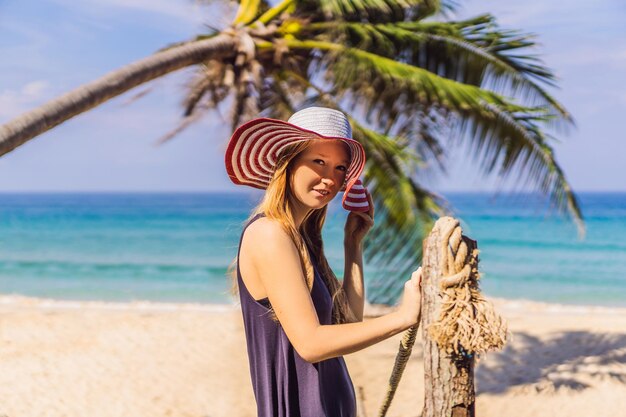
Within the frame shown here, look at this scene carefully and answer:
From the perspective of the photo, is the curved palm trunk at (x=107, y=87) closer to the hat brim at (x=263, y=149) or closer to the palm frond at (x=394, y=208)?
the palm frond at (x=394, y=208)

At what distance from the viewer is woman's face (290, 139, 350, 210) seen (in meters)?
1.89

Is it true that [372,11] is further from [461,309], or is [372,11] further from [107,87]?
[461,309]

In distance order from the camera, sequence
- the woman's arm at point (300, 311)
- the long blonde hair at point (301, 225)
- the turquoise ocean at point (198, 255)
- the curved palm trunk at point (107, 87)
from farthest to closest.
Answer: the turquoise ocean at point (198, 255), the curved palm trunk at point (107, 87), the long blonde hair at point (301, 225), the woman's arm at point (300, 311)

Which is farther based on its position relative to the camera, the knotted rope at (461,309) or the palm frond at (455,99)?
the palm frond at (455,99)

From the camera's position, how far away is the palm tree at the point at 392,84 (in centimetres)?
675

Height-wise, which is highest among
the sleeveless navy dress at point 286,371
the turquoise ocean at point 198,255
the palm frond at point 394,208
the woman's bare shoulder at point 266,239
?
the woman's bare shoulder at point 266,239

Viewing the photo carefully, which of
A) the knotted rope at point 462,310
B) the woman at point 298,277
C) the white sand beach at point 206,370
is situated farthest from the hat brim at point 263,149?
the white sand beach at point 206,370

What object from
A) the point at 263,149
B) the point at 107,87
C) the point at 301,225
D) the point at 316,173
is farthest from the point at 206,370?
the point at 316,173

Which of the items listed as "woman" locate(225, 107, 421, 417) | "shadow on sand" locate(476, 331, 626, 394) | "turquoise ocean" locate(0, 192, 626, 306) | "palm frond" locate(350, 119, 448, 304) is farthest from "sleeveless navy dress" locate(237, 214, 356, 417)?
"shadow on sand" locate(476, 331, 626, 394)

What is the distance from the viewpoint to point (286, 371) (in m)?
1.89

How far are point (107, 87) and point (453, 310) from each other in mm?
4382

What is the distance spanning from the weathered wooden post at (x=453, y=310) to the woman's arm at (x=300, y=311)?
61 millimetres

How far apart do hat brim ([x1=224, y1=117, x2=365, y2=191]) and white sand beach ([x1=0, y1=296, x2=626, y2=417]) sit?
18.5ft

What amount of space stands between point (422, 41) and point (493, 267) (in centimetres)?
2333
